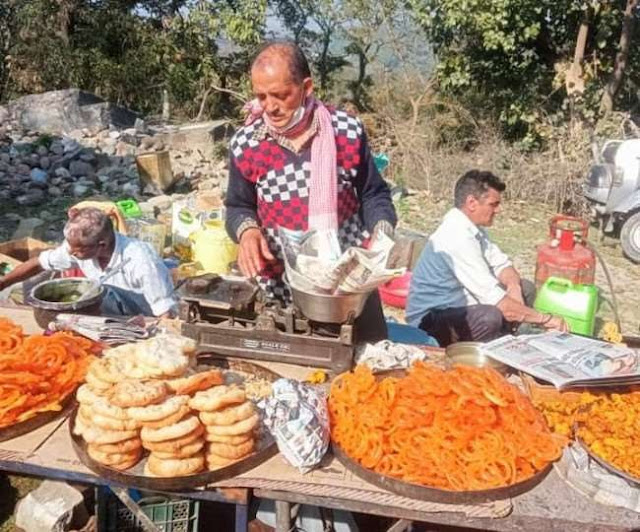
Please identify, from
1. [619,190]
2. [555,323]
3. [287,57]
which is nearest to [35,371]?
[287,57]

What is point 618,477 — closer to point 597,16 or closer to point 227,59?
point 597,16

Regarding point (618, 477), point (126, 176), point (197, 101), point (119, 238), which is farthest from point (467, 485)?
point (197, 101)

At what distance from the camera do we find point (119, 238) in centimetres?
396

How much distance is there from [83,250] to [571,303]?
146 inches

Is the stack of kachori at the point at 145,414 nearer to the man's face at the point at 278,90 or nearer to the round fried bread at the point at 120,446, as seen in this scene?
the round fried bread at the point at 120,446

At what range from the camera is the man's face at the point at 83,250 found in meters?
3.68

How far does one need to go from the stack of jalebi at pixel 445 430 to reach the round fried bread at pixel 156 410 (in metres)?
0.58

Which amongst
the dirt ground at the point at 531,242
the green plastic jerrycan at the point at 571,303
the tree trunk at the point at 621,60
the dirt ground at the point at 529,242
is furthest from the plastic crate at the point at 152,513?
the tree trunk at the point at 621,60

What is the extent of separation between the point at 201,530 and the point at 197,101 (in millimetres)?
15057

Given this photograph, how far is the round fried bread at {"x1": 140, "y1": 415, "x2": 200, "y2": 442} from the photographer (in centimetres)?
210

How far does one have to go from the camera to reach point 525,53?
42.2 feet

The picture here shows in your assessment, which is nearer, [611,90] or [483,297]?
[483,297]

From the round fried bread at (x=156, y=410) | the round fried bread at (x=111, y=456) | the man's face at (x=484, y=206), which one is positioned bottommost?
the round fried bread at (x=111, y=456)

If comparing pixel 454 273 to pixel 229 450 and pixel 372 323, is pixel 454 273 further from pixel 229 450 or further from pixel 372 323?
pixel 229 450
